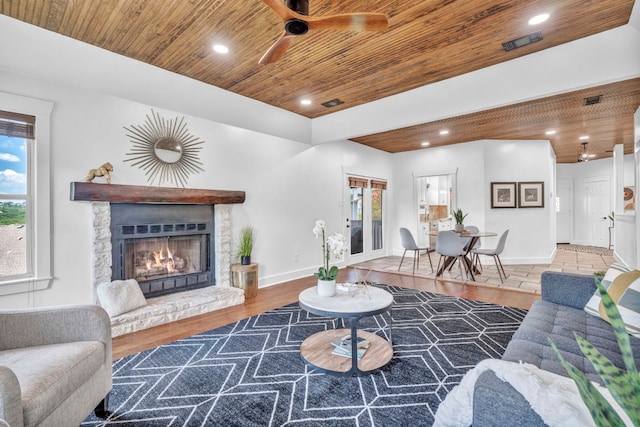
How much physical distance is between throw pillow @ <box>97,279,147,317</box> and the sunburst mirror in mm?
1155

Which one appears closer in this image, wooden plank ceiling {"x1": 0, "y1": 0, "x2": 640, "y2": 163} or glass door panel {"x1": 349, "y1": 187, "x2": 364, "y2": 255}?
wooden plank ceiling {"x1": 0, "y1": 0, "x2": 640, "y2": 163}

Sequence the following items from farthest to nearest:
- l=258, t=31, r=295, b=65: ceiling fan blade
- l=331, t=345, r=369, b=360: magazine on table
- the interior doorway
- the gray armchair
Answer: the interior doorway
l=331, t=345, r=369, b=360: magazine on table
l=258, t=31, r=295, b=65: ceiling fan blade
the gray armchair

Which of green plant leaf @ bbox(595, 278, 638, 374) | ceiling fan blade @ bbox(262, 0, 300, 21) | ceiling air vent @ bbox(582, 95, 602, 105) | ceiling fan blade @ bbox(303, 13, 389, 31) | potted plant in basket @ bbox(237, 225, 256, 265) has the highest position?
Answer: ceiling air vent @ bbox(582, 95, 602, 105)

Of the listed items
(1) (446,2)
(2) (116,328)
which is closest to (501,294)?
(1) (446,2)

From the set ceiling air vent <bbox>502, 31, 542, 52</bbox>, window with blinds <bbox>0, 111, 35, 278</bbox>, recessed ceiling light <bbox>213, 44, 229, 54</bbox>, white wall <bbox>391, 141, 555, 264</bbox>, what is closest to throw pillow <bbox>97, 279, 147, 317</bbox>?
window with blinds <bbox>0, 111, 35, 278</bbox>

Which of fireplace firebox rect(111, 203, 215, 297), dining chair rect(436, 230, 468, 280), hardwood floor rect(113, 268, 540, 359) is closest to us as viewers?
hardwood floor rect(113, 268, 540, 359)

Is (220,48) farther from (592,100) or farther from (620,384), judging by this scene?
(592,100)

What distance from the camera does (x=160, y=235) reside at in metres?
3.70

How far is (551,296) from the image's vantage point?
242 cm

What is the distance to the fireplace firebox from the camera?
339cm

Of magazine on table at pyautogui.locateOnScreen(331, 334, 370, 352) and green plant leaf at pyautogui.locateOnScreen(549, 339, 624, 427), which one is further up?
green plant leaf at pyautogui.locateOnScreen(549, 339, 624, 427)

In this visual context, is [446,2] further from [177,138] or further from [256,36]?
[177,138]

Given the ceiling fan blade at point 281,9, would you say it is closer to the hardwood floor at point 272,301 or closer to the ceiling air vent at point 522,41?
the ceiling air vent at point 522,41

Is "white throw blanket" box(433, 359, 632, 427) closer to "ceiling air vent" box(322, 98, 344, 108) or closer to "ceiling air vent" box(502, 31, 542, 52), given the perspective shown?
"ceiling air vent" box(502, 31, 542, 52)
